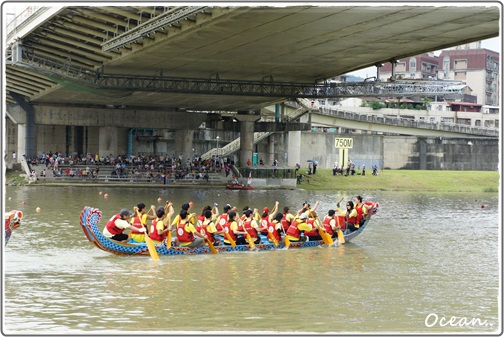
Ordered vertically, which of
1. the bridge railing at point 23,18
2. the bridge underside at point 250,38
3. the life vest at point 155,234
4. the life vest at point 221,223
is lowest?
the life vest at point 155,234

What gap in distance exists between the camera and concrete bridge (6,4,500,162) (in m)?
34.5

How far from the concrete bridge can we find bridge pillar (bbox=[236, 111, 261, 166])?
1.03 ft

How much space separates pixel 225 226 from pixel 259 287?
6216 millimetres

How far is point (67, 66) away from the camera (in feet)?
163

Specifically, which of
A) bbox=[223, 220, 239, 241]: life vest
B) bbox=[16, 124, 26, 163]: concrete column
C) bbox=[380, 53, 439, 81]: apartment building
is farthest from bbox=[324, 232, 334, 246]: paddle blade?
bbox=[380, 53, 439, 81]: apartment building

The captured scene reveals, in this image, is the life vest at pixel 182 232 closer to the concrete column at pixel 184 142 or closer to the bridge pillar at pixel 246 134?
the bridge pillar at pixel 246 134

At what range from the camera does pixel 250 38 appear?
39594 mm

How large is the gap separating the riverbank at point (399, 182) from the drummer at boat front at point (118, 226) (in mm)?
36381

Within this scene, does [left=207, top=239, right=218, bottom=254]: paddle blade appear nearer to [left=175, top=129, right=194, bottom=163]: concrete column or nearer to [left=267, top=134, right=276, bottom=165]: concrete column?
[left=175, top=129, right=194, bottom=163]: concrete column

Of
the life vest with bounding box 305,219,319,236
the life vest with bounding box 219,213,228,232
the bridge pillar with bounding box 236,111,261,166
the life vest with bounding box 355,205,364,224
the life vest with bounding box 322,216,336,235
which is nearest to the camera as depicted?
the life vest with bounding box 219,213,228,232

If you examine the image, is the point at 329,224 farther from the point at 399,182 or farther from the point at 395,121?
the point at 395,121

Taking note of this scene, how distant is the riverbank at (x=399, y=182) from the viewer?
6688 centimetres

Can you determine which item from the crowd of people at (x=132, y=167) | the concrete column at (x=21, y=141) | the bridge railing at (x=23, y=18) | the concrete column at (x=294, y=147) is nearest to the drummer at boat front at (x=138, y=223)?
the bridge railing at (x=23, y=18)
